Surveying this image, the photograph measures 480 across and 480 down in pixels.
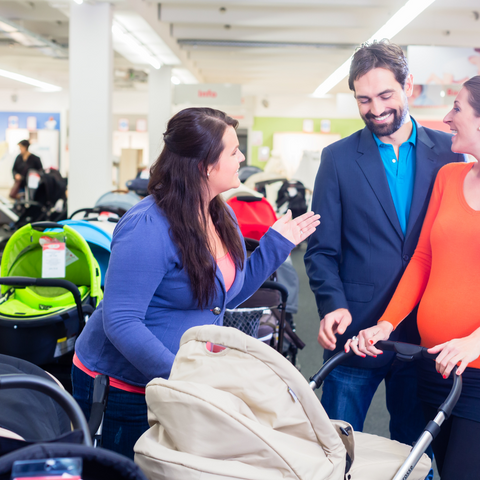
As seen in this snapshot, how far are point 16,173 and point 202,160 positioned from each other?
34.3 ft

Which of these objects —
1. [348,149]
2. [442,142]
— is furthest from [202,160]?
[442,142]

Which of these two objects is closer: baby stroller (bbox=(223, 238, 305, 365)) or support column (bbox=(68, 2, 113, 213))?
baby stroller (bbox=(223, 238, 305, 365))

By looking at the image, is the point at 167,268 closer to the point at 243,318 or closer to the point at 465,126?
the point at 465,126

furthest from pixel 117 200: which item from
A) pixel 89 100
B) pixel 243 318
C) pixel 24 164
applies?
pixel 24 164

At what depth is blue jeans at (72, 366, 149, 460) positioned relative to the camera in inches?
63.1

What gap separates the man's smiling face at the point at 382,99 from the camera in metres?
1.72

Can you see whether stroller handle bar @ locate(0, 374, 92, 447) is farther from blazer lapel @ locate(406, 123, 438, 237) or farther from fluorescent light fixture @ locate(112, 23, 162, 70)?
fluorescent light fixture @ locate(112, 23, 162, 70)

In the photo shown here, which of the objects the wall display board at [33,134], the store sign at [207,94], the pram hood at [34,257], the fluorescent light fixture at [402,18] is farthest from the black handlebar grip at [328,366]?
the wall display board at [33,134]

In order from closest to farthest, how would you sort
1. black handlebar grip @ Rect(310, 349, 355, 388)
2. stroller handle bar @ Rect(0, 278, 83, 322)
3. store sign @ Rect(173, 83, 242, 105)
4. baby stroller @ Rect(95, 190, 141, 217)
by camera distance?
1. black handlebar grip @ Rect(310, 349, 355, 388)
2. stroller handle bar @ Rect(0, 278, 83, 322)
3. baby stroller @ Rect(95, 190, 141, 217)
4. store sign @ Rect(173, 83, 242, 105)

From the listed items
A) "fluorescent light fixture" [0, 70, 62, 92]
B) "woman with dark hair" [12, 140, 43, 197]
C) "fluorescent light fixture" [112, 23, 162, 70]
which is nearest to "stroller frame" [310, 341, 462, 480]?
"fluorescent light fixture" [112, 23, 162, 70]

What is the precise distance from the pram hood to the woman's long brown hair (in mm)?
1598

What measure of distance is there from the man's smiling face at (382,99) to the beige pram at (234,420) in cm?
99

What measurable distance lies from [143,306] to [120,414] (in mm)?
413

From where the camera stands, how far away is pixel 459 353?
1396mm
